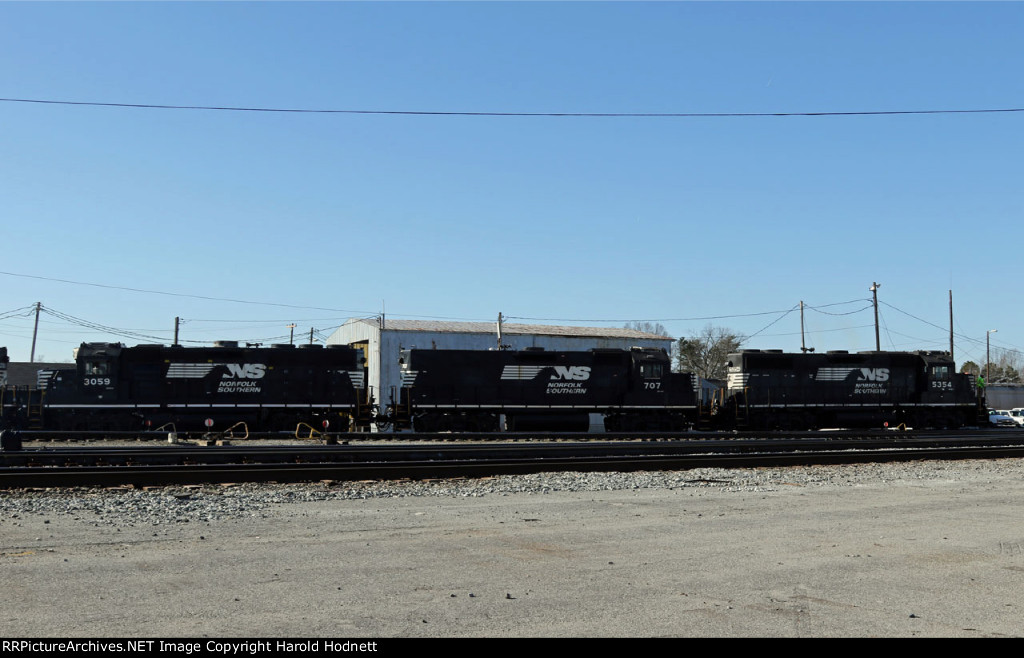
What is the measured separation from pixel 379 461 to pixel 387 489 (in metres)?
4.93

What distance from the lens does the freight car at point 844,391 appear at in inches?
1376

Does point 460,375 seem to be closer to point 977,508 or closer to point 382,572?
point 977,508

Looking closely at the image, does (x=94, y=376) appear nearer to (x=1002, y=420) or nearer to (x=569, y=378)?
(x=569, y=378)

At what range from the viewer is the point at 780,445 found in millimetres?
22641

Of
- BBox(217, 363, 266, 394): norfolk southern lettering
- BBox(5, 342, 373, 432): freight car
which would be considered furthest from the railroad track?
BBox(217, 363, 266, 394): norfolk southern lettering

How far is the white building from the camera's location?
172 feet

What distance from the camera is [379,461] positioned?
1852cm

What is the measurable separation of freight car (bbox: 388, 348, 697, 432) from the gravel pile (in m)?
15.2

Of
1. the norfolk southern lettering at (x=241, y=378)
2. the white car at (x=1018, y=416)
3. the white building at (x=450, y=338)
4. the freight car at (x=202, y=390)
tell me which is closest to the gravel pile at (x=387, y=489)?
the freight car at (x=202, y=390)

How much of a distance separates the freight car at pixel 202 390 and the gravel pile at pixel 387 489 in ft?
56.8

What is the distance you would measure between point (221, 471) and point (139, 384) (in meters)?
18.8

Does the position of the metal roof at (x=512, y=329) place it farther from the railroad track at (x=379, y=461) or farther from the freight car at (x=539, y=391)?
the railroad track at (x=379, y=461)

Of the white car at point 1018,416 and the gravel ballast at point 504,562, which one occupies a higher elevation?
the white car at point 1018,416

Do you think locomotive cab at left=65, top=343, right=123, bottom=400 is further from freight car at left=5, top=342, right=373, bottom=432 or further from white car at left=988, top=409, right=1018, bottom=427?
white car at left=988, top=409, right=1018, bottom=427
